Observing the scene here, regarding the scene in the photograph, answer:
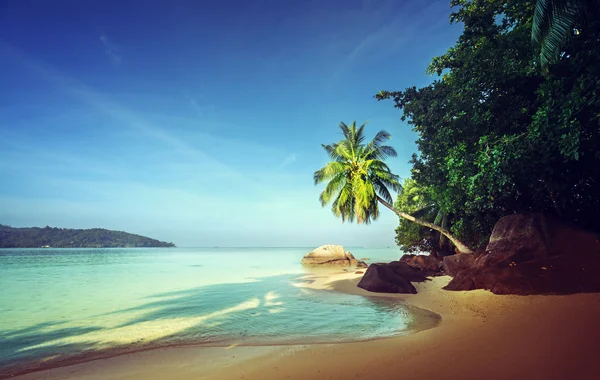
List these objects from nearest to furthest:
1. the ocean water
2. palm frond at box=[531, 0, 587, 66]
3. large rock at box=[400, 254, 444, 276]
Answer: palm frond at box=[531, 0, 587, 66], the ocean water, large rock at box=[400, 254, 444, 276]

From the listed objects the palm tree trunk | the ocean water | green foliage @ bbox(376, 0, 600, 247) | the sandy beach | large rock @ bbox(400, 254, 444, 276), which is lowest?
the ocean water

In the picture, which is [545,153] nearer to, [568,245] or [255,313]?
[568,245]

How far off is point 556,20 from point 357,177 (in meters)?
14.6

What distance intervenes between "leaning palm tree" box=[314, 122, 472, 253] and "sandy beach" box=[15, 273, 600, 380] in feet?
43.9

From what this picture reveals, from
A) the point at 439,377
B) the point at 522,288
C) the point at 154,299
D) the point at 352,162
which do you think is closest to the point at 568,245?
the point at 522,288

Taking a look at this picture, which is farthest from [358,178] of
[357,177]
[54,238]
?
[54,238]

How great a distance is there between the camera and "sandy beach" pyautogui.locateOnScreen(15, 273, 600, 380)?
163 inches

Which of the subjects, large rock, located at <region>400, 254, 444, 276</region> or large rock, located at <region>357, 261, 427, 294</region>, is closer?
large rock, located at <region>357, 261, 427, 294</region>

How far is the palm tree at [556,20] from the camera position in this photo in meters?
6.61

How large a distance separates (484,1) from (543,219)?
963cm

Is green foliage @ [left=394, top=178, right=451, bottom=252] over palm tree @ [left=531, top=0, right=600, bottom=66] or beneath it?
beneath

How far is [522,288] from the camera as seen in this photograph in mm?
8742

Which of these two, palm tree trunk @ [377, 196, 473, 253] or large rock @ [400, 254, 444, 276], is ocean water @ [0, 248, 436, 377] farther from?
large rock @ [400, 254, 444, 276]

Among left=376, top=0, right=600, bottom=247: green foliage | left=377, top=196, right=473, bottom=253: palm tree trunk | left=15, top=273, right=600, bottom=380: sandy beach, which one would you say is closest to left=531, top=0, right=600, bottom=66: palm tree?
left=376, top=0, right=600, bottom=247: green foliage
